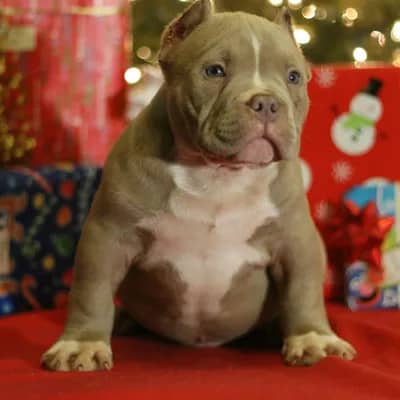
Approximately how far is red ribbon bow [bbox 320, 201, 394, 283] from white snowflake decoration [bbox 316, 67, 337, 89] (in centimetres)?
27

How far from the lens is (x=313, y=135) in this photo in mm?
1956

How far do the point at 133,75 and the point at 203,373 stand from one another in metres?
1.28

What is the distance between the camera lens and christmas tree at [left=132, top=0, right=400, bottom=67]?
2689 millimetres

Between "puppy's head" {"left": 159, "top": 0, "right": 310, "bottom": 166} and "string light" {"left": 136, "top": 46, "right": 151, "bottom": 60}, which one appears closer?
"puppy's head" {"left": 159, "top": 0, "right": 310, "bottom": 166}

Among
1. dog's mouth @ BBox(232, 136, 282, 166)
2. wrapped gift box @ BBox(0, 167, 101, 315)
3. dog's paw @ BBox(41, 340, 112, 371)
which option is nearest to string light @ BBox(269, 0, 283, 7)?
wrapped gift box @ BBox(0, 167, 101, 315)

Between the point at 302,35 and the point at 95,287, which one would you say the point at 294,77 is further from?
the point at 302,35

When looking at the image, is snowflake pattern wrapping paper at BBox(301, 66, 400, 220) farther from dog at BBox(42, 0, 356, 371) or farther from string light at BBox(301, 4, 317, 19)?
string light at BBox(301, 4, 317, 19)

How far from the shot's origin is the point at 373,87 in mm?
1955

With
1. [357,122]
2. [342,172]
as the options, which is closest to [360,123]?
[357,122]

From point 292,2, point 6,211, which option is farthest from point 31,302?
point 292,2

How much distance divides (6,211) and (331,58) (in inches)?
51.8

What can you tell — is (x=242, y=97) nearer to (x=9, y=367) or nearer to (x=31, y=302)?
(x=9, y=367)

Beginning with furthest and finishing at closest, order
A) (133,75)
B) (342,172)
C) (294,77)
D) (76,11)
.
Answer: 1. (133,75)
2. (76,11)
3. (342,172)
4. (294,77)

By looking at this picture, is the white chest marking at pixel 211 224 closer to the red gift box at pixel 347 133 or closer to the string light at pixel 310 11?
→ the red gift box at pixel 347 133
